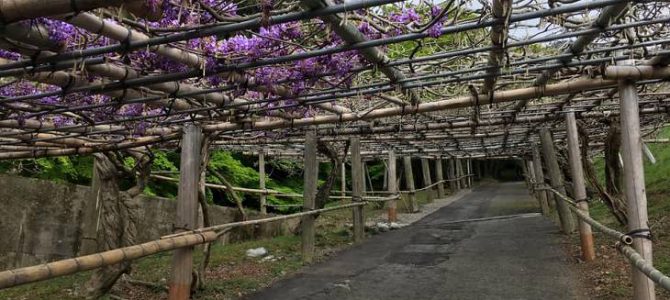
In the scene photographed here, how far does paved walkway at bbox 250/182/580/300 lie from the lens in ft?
21.9

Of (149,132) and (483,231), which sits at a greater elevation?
(149,132)

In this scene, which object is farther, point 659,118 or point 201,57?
point 659,118

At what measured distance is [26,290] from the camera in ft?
25.8

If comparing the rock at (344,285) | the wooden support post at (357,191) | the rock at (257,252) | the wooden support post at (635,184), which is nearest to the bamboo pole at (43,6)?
the wooden support post at (635,184)

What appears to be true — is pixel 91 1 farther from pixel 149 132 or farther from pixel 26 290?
pixel 26 290

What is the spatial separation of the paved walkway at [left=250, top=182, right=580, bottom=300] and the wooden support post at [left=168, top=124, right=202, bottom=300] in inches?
45.2

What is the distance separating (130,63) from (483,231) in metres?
10.1

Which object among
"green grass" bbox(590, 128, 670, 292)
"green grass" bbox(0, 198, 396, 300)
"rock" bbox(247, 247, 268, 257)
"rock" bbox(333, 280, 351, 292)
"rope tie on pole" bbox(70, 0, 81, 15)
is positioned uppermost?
"rope tie on pole" bbox(70, 0, 81, 15)

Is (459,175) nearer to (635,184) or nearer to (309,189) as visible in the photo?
(309,189)

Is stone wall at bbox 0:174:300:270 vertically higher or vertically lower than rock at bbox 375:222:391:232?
higher

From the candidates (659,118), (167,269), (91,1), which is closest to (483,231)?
(659,118)

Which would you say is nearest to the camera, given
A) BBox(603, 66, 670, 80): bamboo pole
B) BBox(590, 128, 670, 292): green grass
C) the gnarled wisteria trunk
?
BBox(603, 66, 670, 80): bamboo pole

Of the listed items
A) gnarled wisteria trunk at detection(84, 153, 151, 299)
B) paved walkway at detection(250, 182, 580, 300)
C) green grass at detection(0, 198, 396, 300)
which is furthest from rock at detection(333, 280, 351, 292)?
gnarled wisteria trunk at detection(84, 153, 151, 299)

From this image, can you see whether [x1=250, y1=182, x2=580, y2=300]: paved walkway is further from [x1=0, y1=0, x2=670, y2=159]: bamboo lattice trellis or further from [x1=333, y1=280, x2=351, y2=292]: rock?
[x1=0, y1=0, x2=670, y2=159]: bamboo lattice trellis
